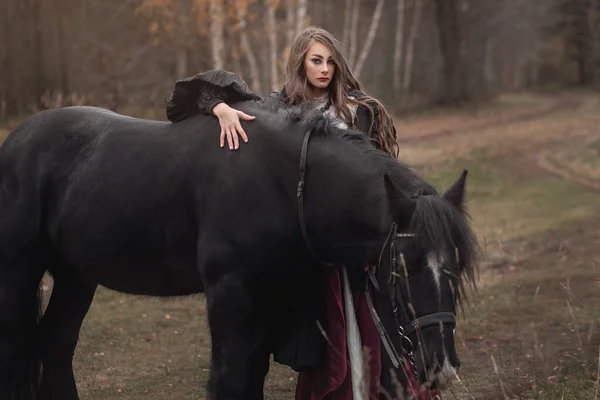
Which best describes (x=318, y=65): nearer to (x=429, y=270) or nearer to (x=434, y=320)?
(x=429, y=270)

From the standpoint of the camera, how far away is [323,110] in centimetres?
412

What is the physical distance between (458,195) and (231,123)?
1016 millimetres

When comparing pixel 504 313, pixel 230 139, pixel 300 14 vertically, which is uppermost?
pixel 300 14

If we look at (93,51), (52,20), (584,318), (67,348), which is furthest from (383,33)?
(67,348)

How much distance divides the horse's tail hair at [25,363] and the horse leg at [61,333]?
0.16 ft

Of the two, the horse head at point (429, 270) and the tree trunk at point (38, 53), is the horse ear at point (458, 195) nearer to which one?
the horse head at point (429, 270)

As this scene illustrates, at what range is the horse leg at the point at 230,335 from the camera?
3.71 meters

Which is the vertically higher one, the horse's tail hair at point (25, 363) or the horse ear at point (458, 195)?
the horse ear at point (458, 195)

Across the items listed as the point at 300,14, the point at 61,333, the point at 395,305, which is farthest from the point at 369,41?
the point at 395,305

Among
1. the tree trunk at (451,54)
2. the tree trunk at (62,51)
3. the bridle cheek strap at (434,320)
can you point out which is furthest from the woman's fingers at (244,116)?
the tree trunk at (451,54)

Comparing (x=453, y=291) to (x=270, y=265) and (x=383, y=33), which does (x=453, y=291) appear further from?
(x=383, y=33)

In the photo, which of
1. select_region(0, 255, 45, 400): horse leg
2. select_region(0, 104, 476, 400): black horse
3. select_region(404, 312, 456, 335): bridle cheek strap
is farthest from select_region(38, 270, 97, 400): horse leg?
select_region(404, 312, 456, 335): bridle cheek strap

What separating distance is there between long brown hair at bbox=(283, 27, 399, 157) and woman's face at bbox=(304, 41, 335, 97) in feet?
0.06

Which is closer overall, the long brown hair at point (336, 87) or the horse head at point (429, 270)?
the horse head at point (429, 270)
